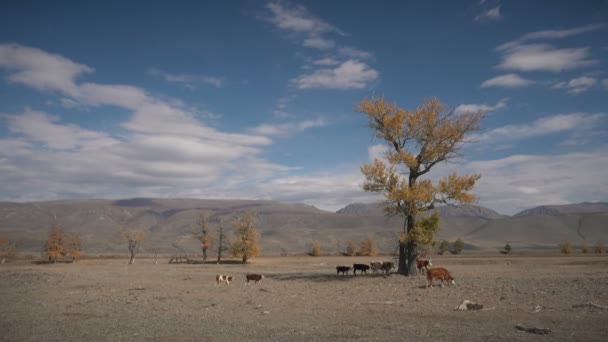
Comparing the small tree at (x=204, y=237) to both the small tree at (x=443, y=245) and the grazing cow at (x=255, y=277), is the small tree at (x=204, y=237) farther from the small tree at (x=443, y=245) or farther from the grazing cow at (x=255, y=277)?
the grazing cow at (x=255, y=277)

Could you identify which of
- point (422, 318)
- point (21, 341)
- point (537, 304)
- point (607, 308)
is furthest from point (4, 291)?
point (607, 308)

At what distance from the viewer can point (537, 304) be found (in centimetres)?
1723

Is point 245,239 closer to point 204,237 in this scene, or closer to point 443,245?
point 204,237

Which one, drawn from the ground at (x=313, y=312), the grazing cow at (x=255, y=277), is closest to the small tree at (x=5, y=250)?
the ground at (x=313, y=312)

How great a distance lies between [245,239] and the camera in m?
70.9

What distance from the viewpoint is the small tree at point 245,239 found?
70438 millimetres

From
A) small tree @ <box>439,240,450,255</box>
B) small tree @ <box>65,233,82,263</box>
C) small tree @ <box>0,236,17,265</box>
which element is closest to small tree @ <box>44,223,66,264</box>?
small tree @ <box>65,233,82,263</box>

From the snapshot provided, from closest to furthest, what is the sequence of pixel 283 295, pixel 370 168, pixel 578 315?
1. pixel 578 315
2. pixel 283 295
3. pixel 370 168

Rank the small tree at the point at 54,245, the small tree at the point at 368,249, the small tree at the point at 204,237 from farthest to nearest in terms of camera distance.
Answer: the small tree at the point at 368,249
the small tree at the point at 204,237
the small tree at the point at 54,245

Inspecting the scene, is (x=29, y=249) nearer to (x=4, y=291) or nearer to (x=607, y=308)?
(x=4, y=291)

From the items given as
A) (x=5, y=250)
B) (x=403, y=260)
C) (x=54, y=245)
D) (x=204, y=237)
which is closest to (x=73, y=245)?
(x=54, y=245)

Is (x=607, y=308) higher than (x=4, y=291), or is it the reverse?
(x=607, y=308)

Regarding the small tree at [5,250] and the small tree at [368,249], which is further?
the small tree at [368,249]

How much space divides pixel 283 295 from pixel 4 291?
17771mm
